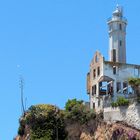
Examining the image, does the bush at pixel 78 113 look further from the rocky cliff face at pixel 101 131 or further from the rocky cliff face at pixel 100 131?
the rocky cliff face at pixel 101 131

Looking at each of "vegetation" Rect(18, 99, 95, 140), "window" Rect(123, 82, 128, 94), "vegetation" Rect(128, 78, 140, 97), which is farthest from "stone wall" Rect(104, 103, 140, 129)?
"window" Rect(123, 82, 128, 94)

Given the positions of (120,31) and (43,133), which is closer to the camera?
(43,133)

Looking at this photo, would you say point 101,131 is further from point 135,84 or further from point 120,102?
point 135,84

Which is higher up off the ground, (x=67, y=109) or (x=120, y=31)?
(x=120, y=31)

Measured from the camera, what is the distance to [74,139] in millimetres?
82812

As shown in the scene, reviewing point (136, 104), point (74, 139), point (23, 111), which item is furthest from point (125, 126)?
point (23, 111)

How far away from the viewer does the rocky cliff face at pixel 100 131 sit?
7600 centimetres

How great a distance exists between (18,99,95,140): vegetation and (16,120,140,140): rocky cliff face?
2.36 feet

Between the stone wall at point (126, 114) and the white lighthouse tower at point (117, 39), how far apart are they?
13493mm

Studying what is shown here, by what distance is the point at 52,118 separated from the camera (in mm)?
83312

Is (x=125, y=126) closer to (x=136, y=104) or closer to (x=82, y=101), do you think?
(x=136, y=104)

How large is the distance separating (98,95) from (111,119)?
6.49m

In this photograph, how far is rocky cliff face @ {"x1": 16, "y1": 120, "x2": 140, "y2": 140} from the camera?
76.0 metres

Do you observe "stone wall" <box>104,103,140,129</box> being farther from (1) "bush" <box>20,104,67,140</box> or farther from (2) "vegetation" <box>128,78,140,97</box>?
(1) "bush" <box>20,104,67,140</box>
